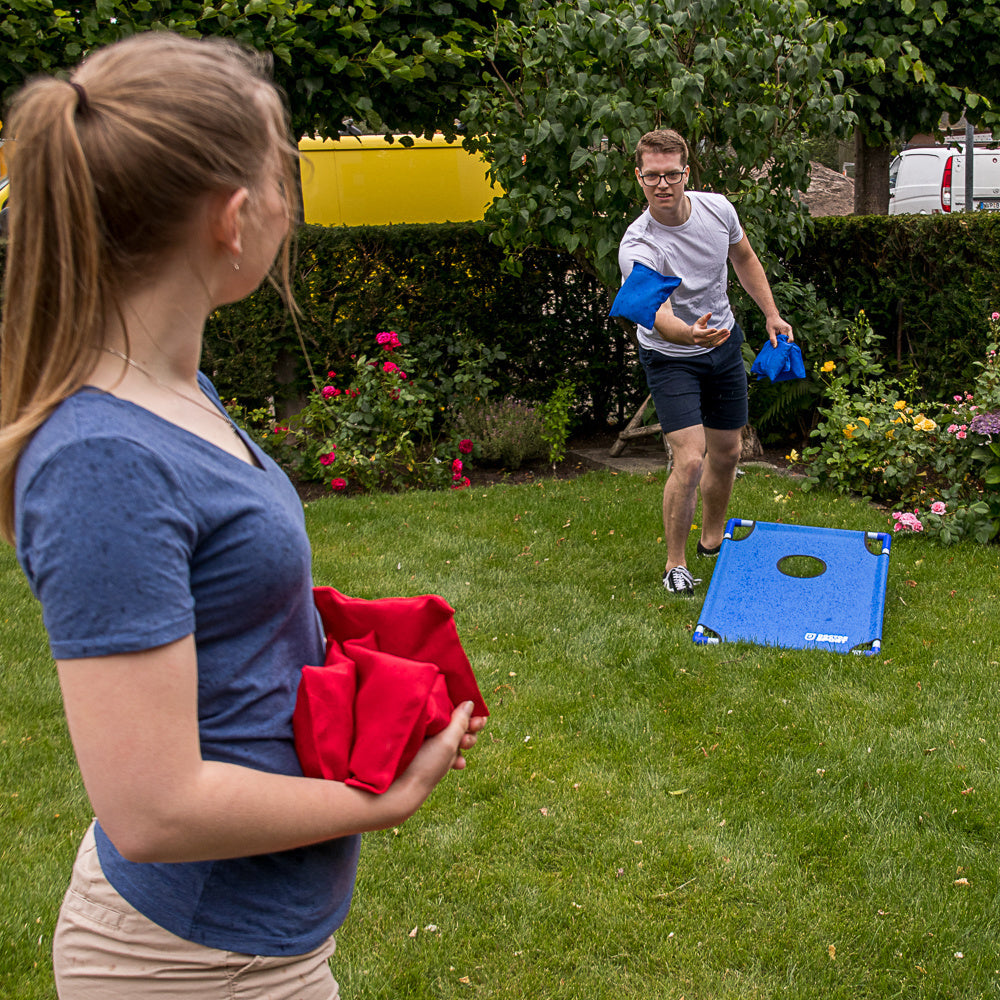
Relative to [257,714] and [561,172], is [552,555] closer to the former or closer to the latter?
[561,172]

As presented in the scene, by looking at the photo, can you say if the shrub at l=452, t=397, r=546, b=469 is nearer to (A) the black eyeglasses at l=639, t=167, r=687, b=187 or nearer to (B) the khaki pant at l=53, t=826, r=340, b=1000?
(A) the black eyeglasses at l=639, t=167, r=687, b=187

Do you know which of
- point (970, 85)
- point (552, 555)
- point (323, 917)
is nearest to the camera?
point (323, 917)

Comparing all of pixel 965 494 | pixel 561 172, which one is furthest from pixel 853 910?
pixel 561 172

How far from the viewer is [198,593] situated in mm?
989

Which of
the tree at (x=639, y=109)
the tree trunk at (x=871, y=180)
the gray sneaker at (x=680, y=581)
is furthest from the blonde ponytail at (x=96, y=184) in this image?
the tree trunk at (x=871, y=180)

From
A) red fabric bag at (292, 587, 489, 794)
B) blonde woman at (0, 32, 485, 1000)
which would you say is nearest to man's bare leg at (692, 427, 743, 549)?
red fabric bag at (292, 587, 489, 794)

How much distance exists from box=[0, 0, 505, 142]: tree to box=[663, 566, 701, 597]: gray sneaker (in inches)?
159

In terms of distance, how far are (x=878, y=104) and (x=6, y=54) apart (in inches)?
248

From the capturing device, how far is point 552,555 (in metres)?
5.49

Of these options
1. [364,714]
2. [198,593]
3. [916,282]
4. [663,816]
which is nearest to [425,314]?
[916,282]

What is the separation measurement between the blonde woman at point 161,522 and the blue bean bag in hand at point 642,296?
3.52 meters

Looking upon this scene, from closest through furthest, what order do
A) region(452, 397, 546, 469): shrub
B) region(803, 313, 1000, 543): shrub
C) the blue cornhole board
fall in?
1. the blue cornhole board
2. region(803, 313, 1000, 543): shrub
3. region(452, 397, 546, 469): shrub

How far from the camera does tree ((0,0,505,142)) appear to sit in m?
6.41

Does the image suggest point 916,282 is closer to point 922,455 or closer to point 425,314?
point 922,455
